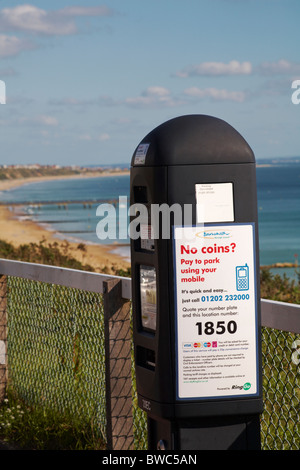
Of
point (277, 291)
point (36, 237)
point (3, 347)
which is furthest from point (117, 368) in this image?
point (36, 237)

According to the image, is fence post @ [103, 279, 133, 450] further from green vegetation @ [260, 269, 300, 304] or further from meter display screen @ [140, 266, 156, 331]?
green vegetation @ [260, 269, 300, 304]

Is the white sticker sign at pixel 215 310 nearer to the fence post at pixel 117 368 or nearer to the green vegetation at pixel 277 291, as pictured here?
the fence post at pixel 117 368

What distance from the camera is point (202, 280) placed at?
366 cm

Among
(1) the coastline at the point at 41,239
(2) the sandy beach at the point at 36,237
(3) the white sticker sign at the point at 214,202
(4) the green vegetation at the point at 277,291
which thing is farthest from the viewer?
(2) the sandy beach at the point at 36,237

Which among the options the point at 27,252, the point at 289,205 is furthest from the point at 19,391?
the point at 289,205

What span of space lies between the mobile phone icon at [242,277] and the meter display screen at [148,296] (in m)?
0.39

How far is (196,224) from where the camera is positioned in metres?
3.62

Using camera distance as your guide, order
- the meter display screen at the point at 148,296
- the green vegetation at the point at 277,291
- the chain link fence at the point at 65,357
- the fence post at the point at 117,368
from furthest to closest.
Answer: the green vegetation at the point at 277,291, the chain link fence at the point at 65,357, the fence post at the point at 117,368, the meter display screen at the point at 148,296

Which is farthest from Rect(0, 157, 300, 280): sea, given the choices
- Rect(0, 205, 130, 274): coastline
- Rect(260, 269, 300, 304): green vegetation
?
Rect(260, 269, 300, 304): green vegetation

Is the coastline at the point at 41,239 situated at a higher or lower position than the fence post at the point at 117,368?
lower

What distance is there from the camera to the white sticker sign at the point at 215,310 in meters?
3.65

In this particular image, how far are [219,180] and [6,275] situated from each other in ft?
10.2

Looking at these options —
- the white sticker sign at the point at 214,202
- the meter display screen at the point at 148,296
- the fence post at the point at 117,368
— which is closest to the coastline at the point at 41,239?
the fence post at the point at 117,368
